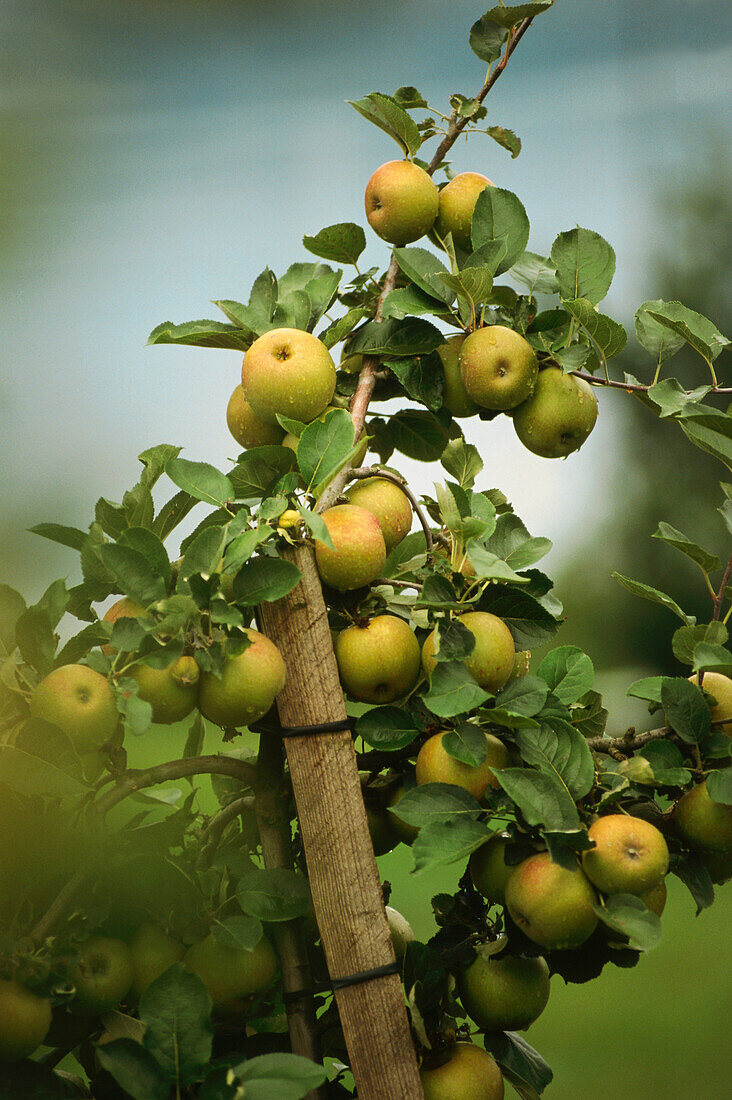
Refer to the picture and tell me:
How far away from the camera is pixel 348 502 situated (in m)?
0.60

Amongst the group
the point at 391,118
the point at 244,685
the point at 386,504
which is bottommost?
the point at 244,685

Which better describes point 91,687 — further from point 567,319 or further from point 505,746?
point 567,319

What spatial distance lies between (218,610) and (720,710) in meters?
0.33

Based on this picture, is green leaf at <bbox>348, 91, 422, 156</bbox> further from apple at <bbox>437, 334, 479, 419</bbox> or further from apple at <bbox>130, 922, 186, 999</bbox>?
apple at <bbox>130, 922, 186, 999</bbox>

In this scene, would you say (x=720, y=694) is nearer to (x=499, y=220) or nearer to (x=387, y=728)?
(x=387, y=728)

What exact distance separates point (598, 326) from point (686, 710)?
261 millimetres

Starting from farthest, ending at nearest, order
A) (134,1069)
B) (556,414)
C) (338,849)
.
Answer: (556,414) → (338,849) → (134,1069)

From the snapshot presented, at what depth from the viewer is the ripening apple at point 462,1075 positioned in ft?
1.69

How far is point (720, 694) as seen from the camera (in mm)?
568

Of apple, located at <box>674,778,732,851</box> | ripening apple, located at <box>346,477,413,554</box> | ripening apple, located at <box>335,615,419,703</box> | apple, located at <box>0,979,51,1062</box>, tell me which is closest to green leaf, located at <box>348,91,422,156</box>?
ripening apple, located at <box>346,477,413,554</box>

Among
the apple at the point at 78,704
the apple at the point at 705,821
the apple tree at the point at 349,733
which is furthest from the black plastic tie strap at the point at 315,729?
the apple at the point at 705,821

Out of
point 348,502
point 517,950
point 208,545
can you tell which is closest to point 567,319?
point 348,502

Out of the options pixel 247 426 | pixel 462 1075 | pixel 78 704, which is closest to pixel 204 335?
pixel 247 426

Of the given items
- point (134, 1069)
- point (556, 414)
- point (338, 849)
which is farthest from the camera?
point (556, 414)
